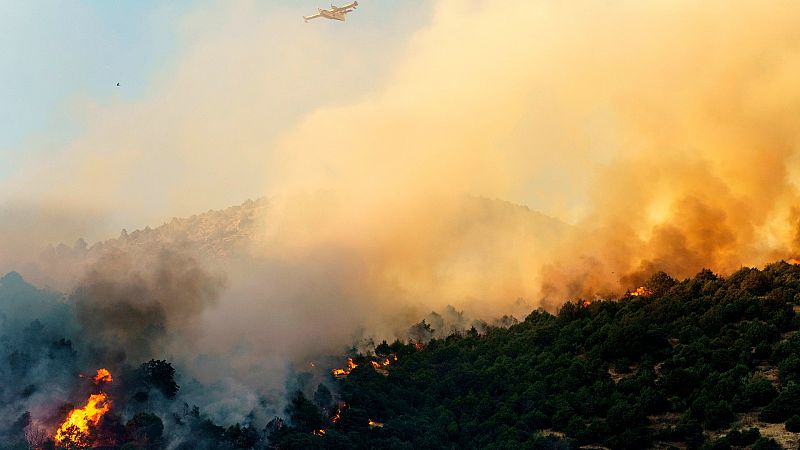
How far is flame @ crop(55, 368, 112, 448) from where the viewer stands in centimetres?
11938

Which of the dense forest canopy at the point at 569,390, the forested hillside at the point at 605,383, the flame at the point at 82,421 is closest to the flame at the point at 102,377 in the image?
the flame at the point at 82,421

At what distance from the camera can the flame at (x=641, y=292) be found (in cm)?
15888

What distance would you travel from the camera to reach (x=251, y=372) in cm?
14038

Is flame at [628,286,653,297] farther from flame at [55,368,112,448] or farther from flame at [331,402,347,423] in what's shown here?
flame at [55,368,112,448]

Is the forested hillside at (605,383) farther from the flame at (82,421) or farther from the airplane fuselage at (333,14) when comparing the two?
the airplane fuselage at (333,14)

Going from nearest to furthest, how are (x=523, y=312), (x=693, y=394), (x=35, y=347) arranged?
(x=693, y=394) → (x=35, y=347) → (x=523, y=312)

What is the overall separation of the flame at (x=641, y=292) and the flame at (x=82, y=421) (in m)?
87.4

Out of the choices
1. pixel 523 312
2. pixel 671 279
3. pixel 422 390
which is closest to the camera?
pixel 422 390

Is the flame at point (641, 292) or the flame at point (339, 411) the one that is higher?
the flame at point (641, 292)

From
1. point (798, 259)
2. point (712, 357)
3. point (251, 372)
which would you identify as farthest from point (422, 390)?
point (798, 259)

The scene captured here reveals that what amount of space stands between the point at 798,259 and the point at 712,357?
4981 centimetres

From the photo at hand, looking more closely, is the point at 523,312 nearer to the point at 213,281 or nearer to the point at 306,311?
the point at 306,311

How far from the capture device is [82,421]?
405 feet

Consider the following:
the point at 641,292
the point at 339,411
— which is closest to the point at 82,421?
the point at 339,411
